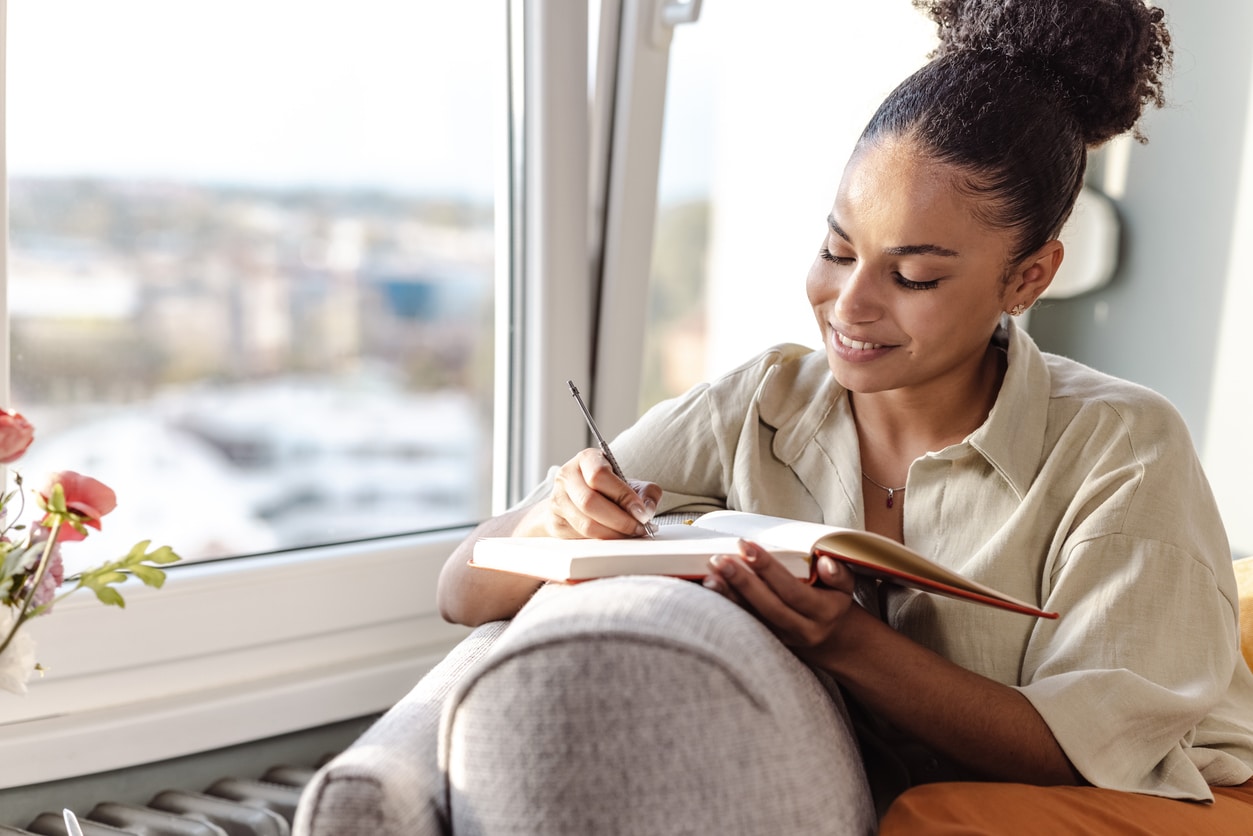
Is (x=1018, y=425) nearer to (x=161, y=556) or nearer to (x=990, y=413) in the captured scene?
(x=990, y=413)

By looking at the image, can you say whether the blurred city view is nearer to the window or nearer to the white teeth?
the window

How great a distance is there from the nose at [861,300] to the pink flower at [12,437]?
0.77m

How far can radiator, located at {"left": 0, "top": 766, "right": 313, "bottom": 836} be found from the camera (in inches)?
56.4

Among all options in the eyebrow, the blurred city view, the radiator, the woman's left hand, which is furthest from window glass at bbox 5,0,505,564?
the woman's left hand

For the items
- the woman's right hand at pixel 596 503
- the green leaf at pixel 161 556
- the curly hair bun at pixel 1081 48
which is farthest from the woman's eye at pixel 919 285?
the green leaf at pixel 161 556

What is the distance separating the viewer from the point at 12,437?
861 mm

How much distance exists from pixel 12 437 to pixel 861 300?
79 centimetres

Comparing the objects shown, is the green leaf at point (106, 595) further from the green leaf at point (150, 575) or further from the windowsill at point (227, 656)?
the windowsill at point (227, 656)

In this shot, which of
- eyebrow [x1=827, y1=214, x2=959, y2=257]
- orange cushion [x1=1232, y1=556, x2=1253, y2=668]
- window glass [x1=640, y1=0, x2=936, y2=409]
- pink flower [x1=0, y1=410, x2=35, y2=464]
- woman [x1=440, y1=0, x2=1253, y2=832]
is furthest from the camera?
window glass [x1=640, y1=0, x2=936, y2=409]

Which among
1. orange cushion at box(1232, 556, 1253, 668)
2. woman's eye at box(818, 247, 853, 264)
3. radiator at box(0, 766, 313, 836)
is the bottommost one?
radiator at box(0, 766, 313, 836)

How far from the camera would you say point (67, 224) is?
4.99 feet

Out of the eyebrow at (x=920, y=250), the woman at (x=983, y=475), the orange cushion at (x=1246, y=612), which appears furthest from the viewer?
the orange cushion at (x=1246, y=612)

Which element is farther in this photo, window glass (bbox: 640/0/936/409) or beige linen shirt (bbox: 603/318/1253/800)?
window glass (bbox: 640/0/936/409)

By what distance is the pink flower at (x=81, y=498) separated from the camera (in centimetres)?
90
